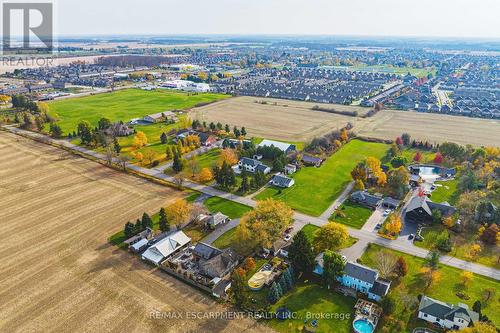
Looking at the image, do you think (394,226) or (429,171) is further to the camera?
(429,171)

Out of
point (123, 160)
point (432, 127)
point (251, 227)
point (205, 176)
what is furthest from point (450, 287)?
point (432, 127)

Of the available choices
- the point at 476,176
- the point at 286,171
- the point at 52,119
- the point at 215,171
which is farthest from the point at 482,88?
the point at 52,119

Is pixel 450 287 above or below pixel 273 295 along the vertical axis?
above

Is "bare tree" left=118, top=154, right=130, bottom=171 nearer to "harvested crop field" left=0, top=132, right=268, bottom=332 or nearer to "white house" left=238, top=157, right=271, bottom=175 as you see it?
"harvested crop field" left=0, top=132, right=268, bottom=332

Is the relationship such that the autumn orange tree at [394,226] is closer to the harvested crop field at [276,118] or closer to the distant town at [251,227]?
the distant town at [251,227]

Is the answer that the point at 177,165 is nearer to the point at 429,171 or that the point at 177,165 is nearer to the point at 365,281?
the point at 365,281

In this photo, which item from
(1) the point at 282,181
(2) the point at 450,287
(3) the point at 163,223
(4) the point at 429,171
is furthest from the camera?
(4) the point at 429,171
